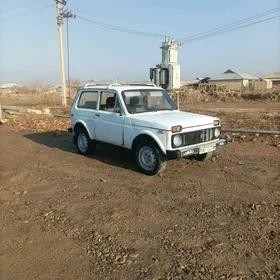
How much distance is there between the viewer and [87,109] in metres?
7.50

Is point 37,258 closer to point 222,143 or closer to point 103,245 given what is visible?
point 103,245

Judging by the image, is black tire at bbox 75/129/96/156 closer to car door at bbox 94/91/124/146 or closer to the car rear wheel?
the car rear wheel

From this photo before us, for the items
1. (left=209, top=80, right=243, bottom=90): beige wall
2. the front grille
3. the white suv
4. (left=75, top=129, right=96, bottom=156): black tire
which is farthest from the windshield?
(left=209, top=80, right=243, bottom=90): beige wall

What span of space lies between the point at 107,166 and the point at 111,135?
730mm

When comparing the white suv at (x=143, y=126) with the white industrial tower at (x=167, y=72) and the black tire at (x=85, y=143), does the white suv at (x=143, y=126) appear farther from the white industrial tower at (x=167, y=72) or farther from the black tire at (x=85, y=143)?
the white industrial tower at (x=167, y=72)

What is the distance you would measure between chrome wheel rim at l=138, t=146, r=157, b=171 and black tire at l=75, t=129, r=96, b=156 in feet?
6.38

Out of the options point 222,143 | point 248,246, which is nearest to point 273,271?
point 248,246

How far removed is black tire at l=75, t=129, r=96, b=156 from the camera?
7543 millimetres

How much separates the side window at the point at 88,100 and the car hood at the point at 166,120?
5.22ft

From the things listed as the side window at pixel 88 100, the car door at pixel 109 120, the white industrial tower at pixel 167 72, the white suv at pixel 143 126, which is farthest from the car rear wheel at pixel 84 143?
the white industrial tower at pixel 167 72

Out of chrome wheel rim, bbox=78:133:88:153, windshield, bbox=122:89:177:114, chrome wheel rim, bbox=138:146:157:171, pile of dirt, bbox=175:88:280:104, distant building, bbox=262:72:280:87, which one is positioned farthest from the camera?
distant building, bbox=262:72:280:87

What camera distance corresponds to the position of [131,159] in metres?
7.19

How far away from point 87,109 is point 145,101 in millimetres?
1727

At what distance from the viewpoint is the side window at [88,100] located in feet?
24.0
